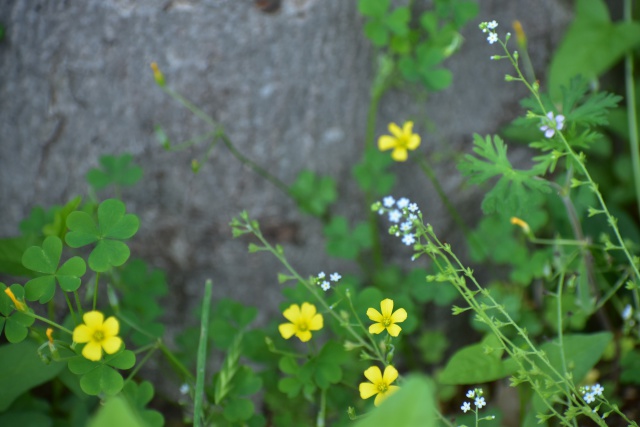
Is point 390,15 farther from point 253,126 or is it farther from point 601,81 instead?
point 601,81

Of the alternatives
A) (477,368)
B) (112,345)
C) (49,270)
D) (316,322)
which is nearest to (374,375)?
(316,322)

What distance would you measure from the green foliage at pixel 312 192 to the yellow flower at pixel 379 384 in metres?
0.99

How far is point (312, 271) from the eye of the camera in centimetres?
255

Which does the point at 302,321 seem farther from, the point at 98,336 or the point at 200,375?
the point at 98,336

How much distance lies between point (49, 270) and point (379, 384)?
0.88m

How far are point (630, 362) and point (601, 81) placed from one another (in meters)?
1.20

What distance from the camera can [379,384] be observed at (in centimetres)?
151

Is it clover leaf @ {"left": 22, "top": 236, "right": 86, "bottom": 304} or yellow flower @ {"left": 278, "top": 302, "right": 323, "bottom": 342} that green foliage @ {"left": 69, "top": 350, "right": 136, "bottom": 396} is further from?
yellow flower @ {"left": 278, "top": 302, "right": 323, "bottom": 342}

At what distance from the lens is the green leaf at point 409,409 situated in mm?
995

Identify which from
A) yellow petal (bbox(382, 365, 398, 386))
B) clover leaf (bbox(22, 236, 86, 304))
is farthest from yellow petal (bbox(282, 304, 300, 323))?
clover leaf (bbox(22, 236, 86, 304))

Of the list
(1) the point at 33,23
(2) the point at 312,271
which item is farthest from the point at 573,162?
(1) the point at 33,23

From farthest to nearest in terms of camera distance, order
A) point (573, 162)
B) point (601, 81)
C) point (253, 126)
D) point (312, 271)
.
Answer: point (601, 81) → point (312, 271) → point (253, 126) → point (573, 162)

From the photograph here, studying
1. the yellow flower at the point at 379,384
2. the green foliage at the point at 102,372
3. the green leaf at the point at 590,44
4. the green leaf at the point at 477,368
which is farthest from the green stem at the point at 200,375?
the green leaf at the point at 590,44

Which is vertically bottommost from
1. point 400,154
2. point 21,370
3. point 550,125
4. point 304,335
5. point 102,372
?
point 21,370
